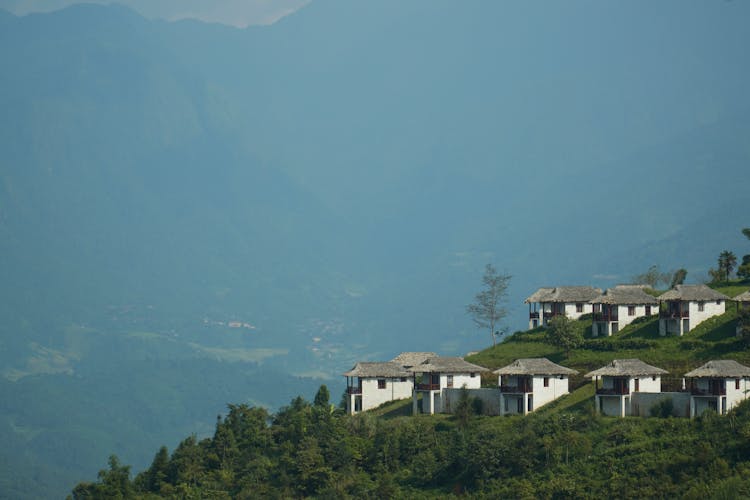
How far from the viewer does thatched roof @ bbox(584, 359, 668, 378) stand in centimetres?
10131

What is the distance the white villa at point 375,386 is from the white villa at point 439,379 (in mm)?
4830

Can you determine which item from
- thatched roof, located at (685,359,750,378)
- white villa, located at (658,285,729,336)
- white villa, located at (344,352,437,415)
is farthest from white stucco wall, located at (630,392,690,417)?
white villa, located at (344,352,437,415)

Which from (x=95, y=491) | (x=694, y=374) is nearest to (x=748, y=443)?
(x=694, y=374)

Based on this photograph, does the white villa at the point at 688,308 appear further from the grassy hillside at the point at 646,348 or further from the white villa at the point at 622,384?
the white villa at the point at 622,384

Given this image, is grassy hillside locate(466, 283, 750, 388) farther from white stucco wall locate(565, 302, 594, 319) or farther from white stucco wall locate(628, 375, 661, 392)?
white stucco wall locate(565, 302, 594, 319)

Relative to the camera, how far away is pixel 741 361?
10469cm

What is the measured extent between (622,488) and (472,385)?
32.6 m

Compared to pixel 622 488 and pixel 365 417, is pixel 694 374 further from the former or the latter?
pixel 365 417

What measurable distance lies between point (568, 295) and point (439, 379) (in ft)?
83.3

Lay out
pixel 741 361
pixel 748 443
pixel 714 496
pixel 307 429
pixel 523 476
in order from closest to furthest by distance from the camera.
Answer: pixel 714 496 → pixel 748 443 → pixel 523 476 → pixel 741 361 → pixel 307 429

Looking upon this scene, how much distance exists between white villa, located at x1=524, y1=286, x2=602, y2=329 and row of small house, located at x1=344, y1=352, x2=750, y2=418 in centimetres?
1451

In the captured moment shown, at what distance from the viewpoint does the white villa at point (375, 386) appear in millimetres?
121625

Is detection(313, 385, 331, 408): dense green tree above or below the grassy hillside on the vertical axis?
below

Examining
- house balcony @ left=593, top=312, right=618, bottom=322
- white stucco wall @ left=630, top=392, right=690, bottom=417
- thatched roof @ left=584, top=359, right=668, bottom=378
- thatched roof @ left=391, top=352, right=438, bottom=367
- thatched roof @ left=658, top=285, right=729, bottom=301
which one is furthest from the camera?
thatched roof @ left=391, top=352, right=438, bottom=367
